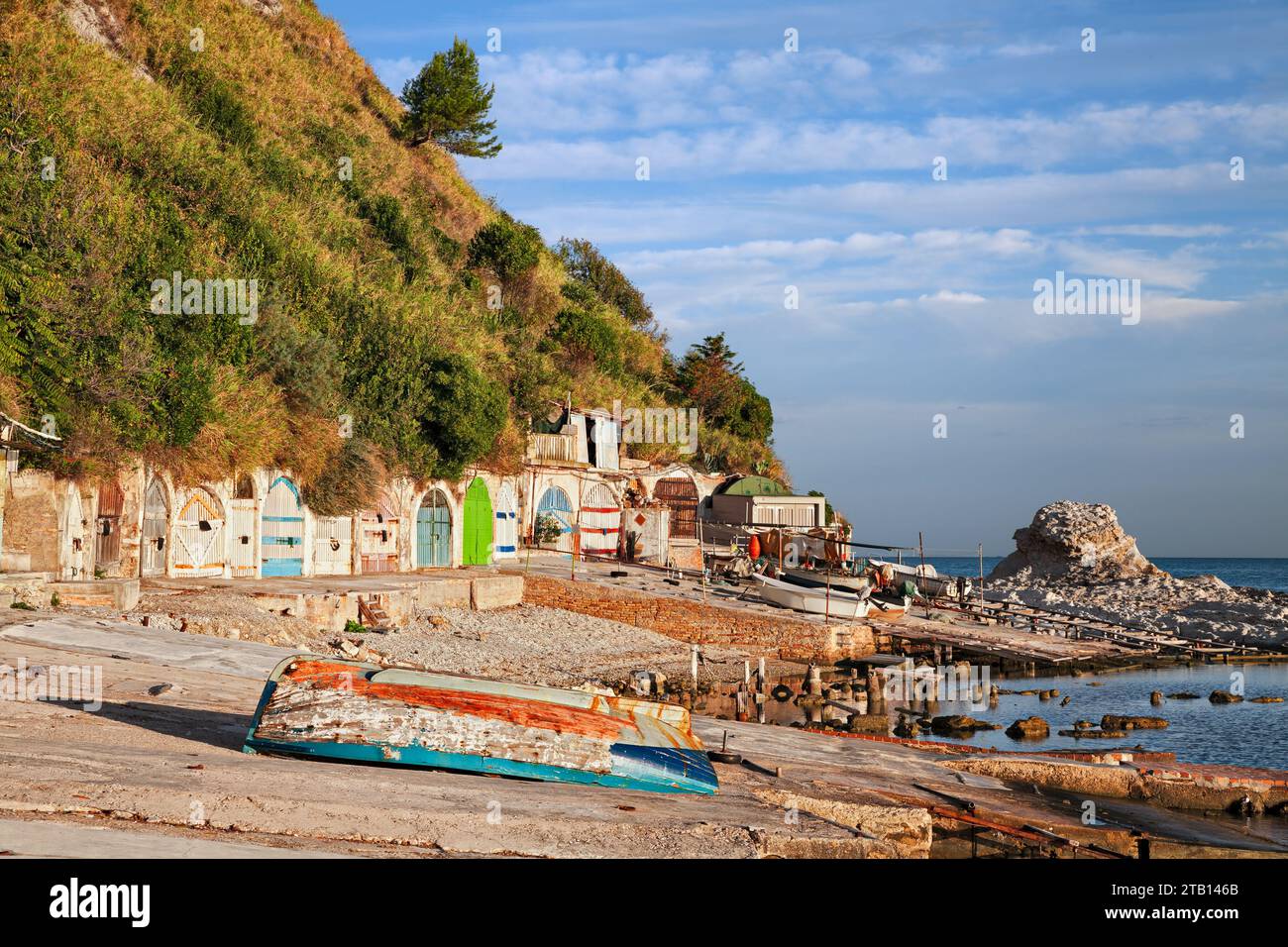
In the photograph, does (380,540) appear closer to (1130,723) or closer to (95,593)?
(95,593)

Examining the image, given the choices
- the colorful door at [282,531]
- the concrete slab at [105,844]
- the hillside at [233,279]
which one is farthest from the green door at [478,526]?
the concrete slab at [105,844]

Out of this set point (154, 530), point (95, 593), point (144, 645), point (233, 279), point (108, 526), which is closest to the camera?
point (144, 645)

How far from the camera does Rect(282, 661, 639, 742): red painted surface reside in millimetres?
10992

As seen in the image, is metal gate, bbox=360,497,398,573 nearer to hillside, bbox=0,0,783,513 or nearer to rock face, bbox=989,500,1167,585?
hillside, bbox=0,0,783,513

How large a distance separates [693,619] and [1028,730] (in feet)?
36.5

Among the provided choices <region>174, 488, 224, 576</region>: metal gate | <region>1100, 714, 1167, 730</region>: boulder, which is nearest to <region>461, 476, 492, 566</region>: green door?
<region>174, 488, 224, 576</region>: metal gate

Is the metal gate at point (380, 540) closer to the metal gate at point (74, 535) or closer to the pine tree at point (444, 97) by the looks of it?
the metal gate at point (74, 535)

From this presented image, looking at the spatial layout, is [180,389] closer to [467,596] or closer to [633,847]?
[467,596]

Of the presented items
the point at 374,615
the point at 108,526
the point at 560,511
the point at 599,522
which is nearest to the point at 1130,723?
the point at 374,615

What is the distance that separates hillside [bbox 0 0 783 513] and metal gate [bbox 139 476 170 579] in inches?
27.1

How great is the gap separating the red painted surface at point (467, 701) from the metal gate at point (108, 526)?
13.5 metres

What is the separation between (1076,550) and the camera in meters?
66.8

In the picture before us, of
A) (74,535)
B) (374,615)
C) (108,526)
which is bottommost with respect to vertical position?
(374,615)

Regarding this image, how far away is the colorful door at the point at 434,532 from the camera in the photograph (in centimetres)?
3381
